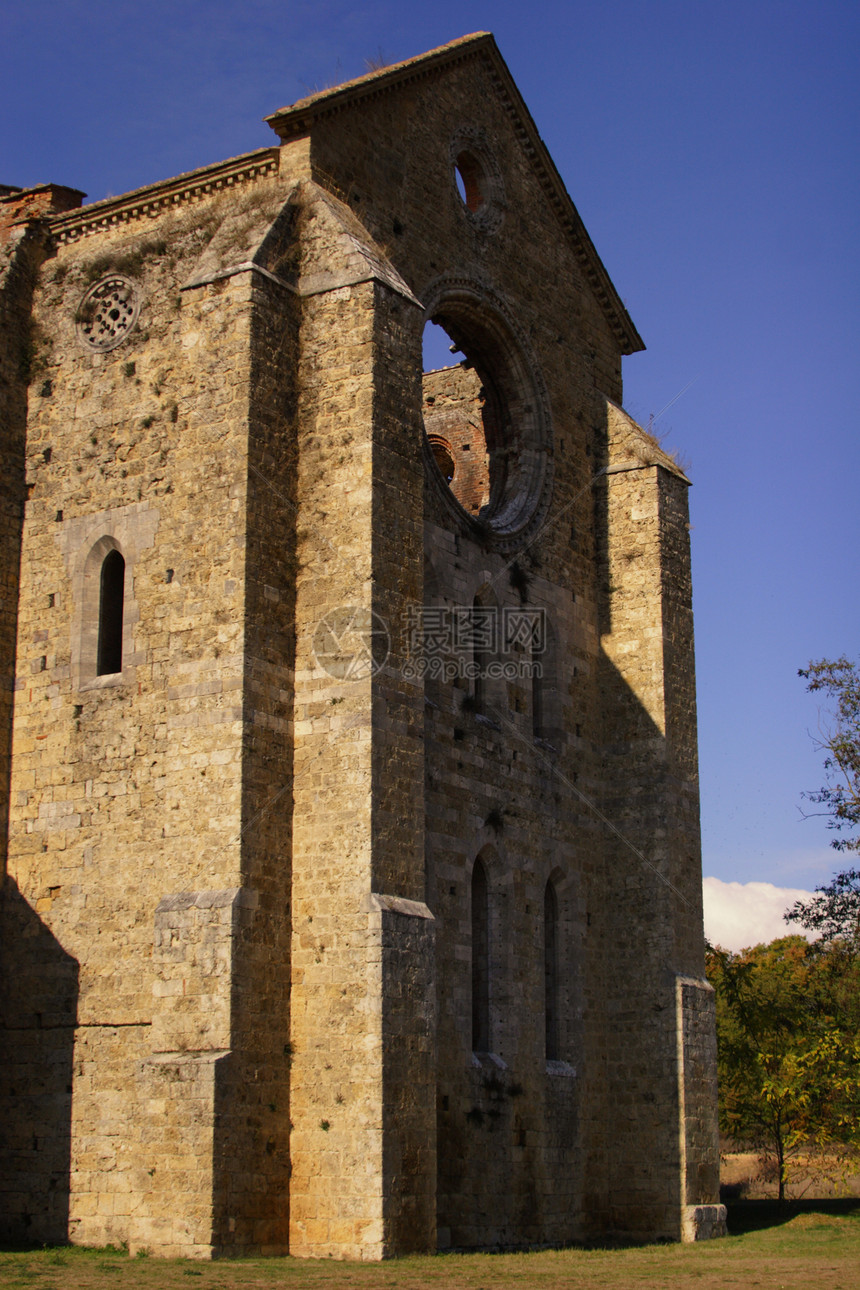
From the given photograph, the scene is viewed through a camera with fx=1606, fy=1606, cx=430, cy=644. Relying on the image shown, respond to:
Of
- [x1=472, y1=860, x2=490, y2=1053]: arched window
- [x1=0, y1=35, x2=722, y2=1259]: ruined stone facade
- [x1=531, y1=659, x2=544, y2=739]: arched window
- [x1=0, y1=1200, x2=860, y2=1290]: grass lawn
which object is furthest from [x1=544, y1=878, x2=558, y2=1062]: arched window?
[x1=0, y1=1200, x2=860, y2=1290]: grass lawn

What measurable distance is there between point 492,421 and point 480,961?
7.75 m

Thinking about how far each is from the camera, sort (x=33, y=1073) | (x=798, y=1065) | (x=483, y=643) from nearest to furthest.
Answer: (x=33, y=1073), (x=483, y=643), (x=798, y=1065)

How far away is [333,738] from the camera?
1656cm

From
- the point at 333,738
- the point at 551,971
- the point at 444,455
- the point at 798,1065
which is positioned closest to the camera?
the point at 333,738

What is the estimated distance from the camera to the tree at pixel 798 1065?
2528 cm

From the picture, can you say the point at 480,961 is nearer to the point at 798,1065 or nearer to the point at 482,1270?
the point at 482,1270

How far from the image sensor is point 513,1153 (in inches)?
748

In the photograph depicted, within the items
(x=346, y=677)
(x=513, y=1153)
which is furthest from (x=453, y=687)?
(x=513, y=1153)

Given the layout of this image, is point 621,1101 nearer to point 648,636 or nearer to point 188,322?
point 648,636

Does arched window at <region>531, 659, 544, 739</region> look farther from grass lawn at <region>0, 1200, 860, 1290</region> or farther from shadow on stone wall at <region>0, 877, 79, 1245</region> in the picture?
shadow on stone wall at <region>0, 877, 79, 1245</region>

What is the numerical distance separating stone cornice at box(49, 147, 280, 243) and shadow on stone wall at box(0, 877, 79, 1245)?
8.17 metres

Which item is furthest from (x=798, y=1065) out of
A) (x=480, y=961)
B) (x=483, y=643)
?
(x=483, y=643)

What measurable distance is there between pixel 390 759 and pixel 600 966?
21.6ft

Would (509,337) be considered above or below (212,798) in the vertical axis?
above
